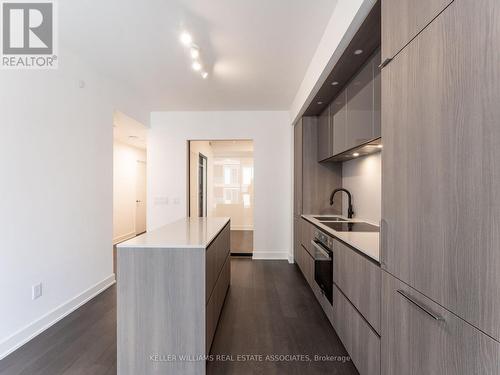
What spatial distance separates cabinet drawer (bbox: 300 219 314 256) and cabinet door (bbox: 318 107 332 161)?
923 mm

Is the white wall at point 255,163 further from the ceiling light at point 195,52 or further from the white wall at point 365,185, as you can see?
the ceiling light at point 195,52

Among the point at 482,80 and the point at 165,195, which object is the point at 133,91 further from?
the point at 482,80

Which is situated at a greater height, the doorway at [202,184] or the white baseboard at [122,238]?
the doorway at [202,184]

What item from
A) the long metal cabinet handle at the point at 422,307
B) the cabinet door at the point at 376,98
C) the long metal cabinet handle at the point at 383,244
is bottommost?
the long metal cabinet handle at the point at 422,307

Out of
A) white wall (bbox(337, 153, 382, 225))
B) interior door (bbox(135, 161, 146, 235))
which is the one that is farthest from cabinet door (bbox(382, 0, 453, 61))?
interior door (bbox(135, 161, 146, 235))

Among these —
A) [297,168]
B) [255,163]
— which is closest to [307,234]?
[297,168]

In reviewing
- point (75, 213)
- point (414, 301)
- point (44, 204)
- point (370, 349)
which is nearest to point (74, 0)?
point (44, 204)

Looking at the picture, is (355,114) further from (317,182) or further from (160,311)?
(160,311)

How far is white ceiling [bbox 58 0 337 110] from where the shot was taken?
6.21 feet

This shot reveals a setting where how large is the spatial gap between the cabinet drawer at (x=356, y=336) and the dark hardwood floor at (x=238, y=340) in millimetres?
192

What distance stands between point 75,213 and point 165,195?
1.92 m

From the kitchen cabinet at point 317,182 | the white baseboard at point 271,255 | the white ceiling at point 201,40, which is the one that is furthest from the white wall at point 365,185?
the white baseboard at point 271,255

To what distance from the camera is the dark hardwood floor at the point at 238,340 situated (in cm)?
173

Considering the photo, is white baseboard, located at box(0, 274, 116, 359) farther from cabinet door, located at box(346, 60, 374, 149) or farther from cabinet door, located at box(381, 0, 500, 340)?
cabinet door, located at box(346, 60, 374, 149)
